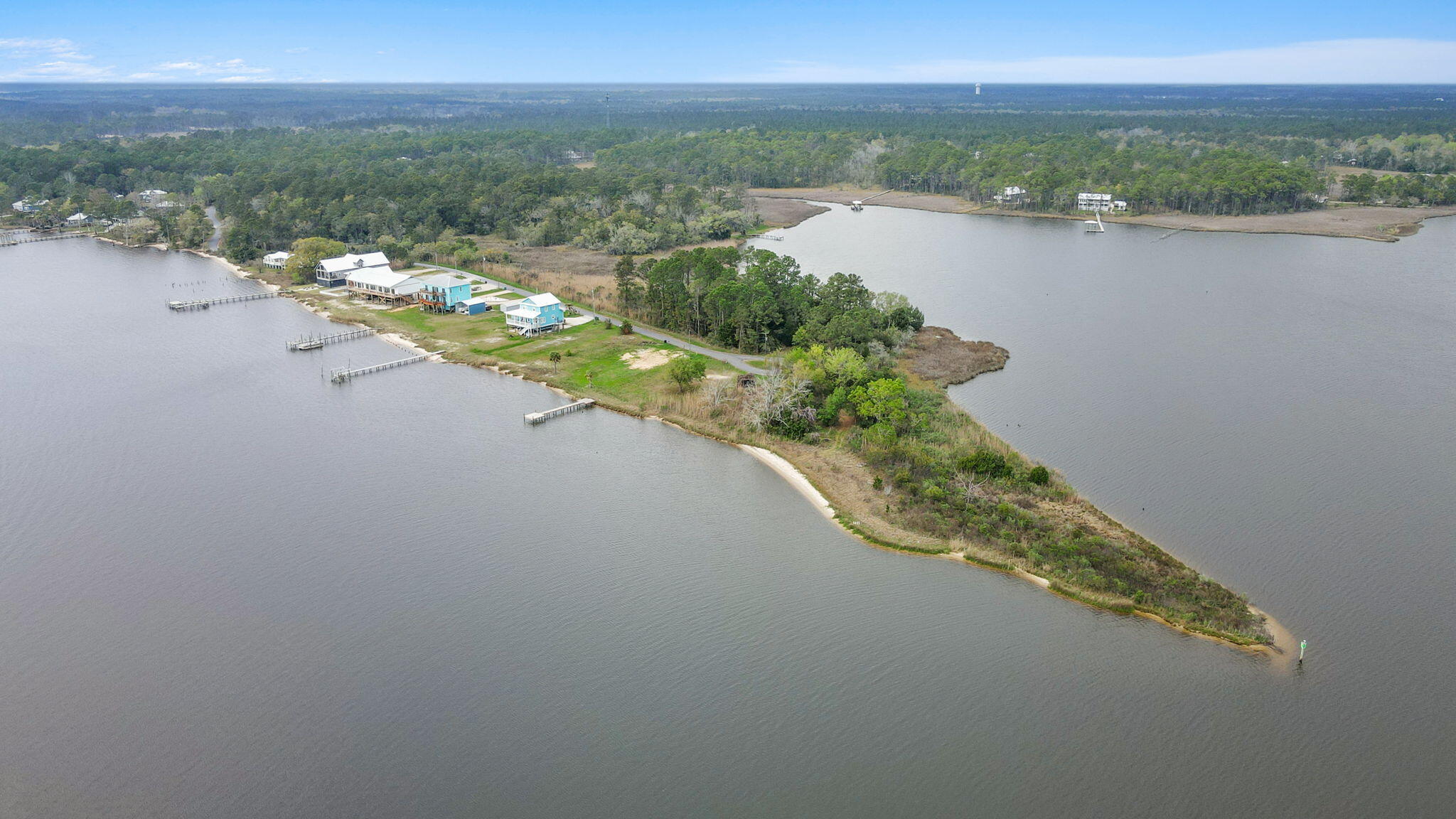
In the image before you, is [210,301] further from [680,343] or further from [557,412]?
[557,412]

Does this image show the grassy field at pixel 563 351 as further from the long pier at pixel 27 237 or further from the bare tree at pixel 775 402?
the long pier at pixel 27 237

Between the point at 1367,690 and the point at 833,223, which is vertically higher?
the point at 833,223

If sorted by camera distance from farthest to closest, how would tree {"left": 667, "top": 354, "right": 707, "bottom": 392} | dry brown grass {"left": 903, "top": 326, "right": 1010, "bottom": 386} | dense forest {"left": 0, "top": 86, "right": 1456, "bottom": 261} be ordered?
dense forest {"left": 0, "top": 86, "right": 1456, "bottom": 261} → dry brown grass {"left": 903, "top": 326, "right": 1010, "bottom": 386} → tree {"left": 667, "top": 354, "right": 707, "bottom": 392}

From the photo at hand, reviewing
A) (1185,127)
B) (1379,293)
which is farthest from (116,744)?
(1185,127)

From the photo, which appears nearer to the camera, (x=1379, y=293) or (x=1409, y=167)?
(x=1379, y=293)

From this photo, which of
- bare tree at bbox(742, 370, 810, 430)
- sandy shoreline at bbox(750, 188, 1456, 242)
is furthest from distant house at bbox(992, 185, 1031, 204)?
bare tree at bbox(742, 370, 810, 430)

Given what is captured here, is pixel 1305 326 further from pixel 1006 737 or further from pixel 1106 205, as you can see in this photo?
pixel 1106 205

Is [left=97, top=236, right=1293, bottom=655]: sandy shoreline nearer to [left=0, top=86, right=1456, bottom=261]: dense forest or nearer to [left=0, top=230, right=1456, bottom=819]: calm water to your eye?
[left=0, top=230, right=1456, bottom=819]: calm water
